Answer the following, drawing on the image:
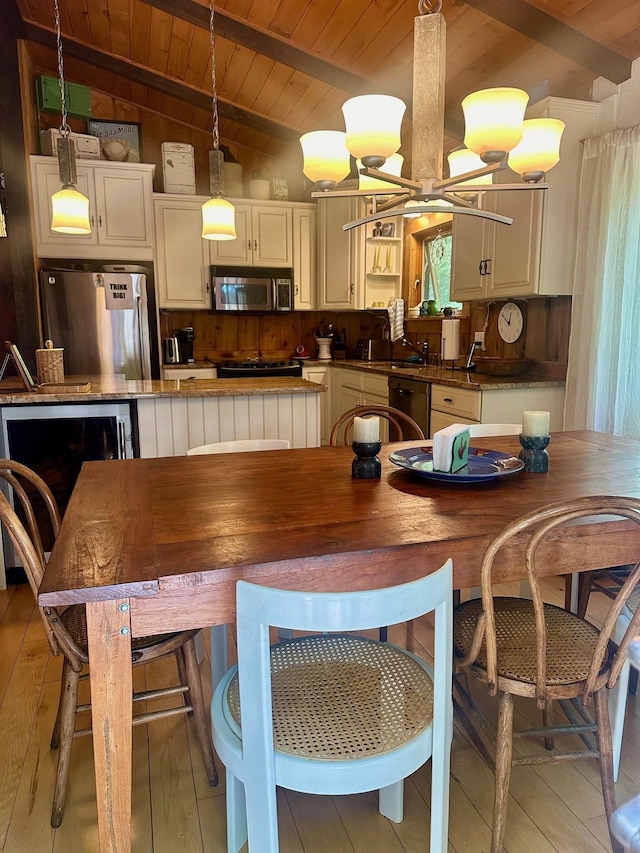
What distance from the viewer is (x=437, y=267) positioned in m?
5.06

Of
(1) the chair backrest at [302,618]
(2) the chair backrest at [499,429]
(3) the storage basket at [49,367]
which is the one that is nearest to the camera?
(1) the chair backrest at [302,618]

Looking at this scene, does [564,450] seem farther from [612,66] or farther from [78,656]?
[612,66]

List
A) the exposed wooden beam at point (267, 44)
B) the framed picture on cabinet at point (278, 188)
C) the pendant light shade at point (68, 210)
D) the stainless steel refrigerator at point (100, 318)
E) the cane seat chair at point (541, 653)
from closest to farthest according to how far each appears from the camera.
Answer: the cane seat chair at point (541, 653), the pendant light shade at point (68, 210), the exposed wooden beam at point (267, 44), the stainless steel refrigerator at point (100, 318), the framed picture on cabinet at point (278, 188)

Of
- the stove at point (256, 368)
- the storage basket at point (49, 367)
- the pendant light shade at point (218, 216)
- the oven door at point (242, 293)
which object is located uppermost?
the pendant light shade at point (218, 216)

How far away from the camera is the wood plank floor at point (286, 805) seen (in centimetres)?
140

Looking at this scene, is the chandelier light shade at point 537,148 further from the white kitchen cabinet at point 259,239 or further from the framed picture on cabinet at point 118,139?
the framed picture on cabinet at point 118,139

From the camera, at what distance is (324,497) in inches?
60.5

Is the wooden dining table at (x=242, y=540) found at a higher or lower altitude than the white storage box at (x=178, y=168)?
lower

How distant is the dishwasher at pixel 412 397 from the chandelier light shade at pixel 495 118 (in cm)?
231

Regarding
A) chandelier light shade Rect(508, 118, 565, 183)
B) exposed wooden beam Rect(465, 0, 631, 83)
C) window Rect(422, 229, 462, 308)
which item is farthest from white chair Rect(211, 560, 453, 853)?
window Rect(422, 229, 462, 308)

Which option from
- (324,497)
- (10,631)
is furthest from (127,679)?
(10,631)

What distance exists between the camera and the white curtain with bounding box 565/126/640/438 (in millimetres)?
2895

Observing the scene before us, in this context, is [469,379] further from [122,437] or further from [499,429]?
[122,437]

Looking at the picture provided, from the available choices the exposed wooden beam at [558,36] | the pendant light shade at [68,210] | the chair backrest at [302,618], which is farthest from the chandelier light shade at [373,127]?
the exposed wooden beam at [558,36]
